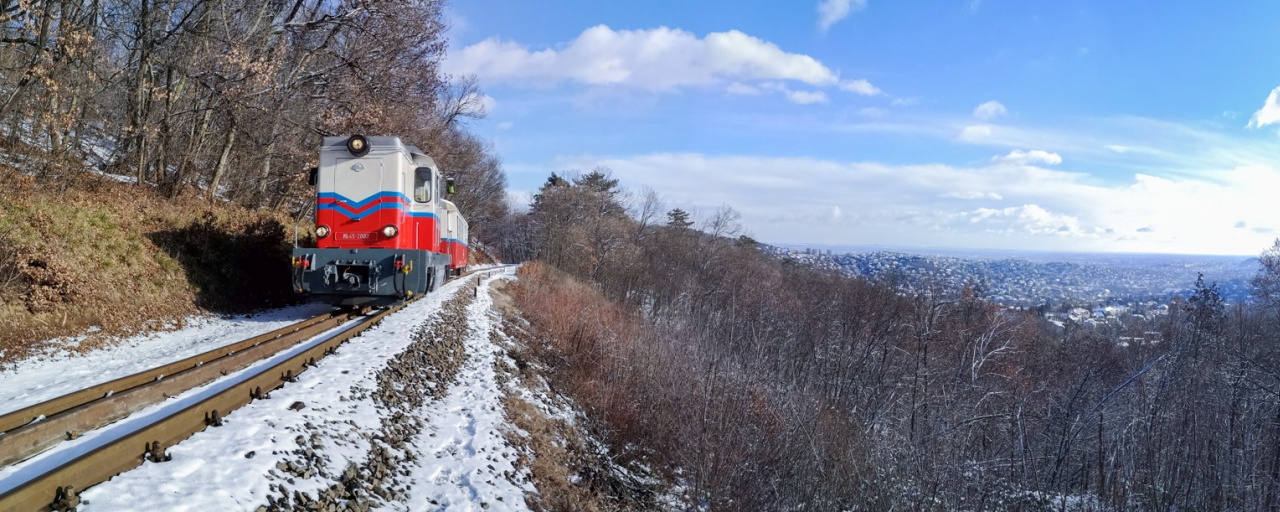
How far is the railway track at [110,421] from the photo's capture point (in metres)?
3.24

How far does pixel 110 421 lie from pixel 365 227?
7278 millimetres

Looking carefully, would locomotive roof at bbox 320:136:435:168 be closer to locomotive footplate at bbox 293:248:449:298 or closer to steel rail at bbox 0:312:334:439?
locomotive footplate at bbox 293:248:449:298

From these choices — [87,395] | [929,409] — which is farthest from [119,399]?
[929,409]

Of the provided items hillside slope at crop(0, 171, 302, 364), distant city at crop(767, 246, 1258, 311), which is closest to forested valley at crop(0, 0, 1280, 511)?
hillside slope at crop(0, 171, 302, 364)

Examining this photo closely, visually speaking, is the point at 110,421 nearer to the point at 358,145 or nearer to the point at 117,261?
the point at 117,261

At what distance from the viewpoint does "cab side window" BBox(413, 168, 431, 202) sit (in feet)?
42.2

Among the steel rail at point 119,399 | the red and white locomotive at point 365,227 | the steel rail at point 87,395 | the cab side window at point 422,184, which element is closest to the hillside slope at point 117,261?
the steel rail at point 87,395

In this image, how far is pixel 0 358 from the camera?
7.46m

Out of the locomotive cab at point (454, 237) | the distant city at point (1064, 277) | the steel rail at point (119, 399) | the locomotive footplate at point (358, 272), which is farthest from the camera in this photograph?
the distant city at point (1064, 277)

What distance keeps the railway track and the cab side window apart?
18.2 feet

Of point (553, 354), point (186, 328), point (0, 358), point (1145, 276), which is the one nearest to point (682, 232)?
point (1145, 276)

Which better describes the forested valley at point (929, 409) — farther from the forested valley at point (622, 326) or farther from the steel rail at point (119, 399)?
the steel rail at point (119, 399)

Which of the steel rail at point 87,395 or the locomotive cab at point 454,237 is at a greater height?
the locomotive cab at point 454,237

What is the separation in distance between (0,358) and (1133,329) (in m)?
33.3
